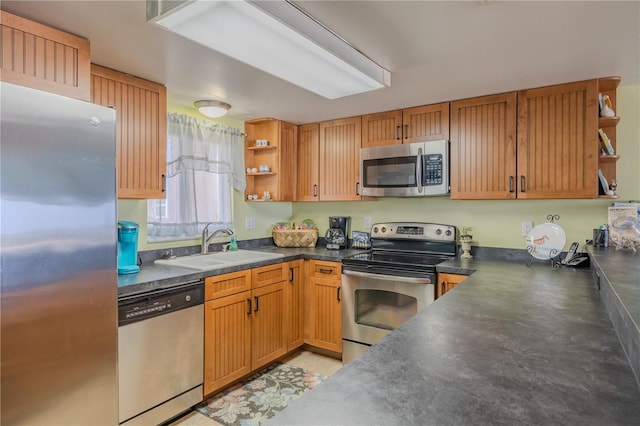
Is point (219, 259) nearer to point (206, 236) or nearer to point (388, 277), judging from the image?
point (206, 236)

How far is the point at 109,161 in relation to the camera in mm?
1649

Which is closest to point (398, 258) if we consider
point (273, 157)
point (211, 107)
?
point (273, 157)

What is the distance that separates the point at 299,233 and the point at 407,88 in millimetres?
1746

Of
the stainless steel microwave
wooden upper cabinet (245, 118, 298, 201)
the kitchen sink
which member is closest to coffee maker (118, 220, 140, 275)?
the kitchen sink

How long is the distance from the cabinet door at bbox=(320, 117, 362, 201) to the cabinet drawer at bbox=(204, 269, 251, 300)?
1240 millimetres

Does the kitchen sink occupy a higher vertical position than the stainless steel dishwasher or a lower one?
higher

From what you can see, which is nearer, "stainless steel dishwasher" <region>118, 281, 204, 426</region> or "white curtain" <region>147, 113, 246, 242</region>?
"stainless steel dishwasher" <region>118, 281, 204, 426</region>

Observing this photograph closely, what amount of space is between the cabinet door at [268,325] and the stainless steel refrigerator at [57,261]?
114cm

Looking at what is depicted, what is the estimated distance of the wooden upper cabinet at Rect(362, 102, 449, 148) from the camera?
9.52 feet

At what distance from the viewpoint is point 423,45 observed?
5.99ft

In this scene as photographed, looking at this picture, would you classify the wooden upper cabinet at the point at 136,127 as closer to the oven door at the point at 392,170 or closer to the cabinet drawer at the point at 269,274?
the cabinet drawer at the point at 269,274

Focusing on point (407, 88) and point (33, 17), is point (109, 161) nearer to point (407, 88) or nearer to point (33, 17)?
point (33, 17)

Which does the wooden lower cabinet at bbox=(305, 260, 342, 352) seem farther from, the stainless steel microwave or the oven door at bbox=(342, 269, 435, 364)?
the stainless steel microwave

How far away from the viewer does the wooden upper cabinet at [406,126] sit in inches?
114
